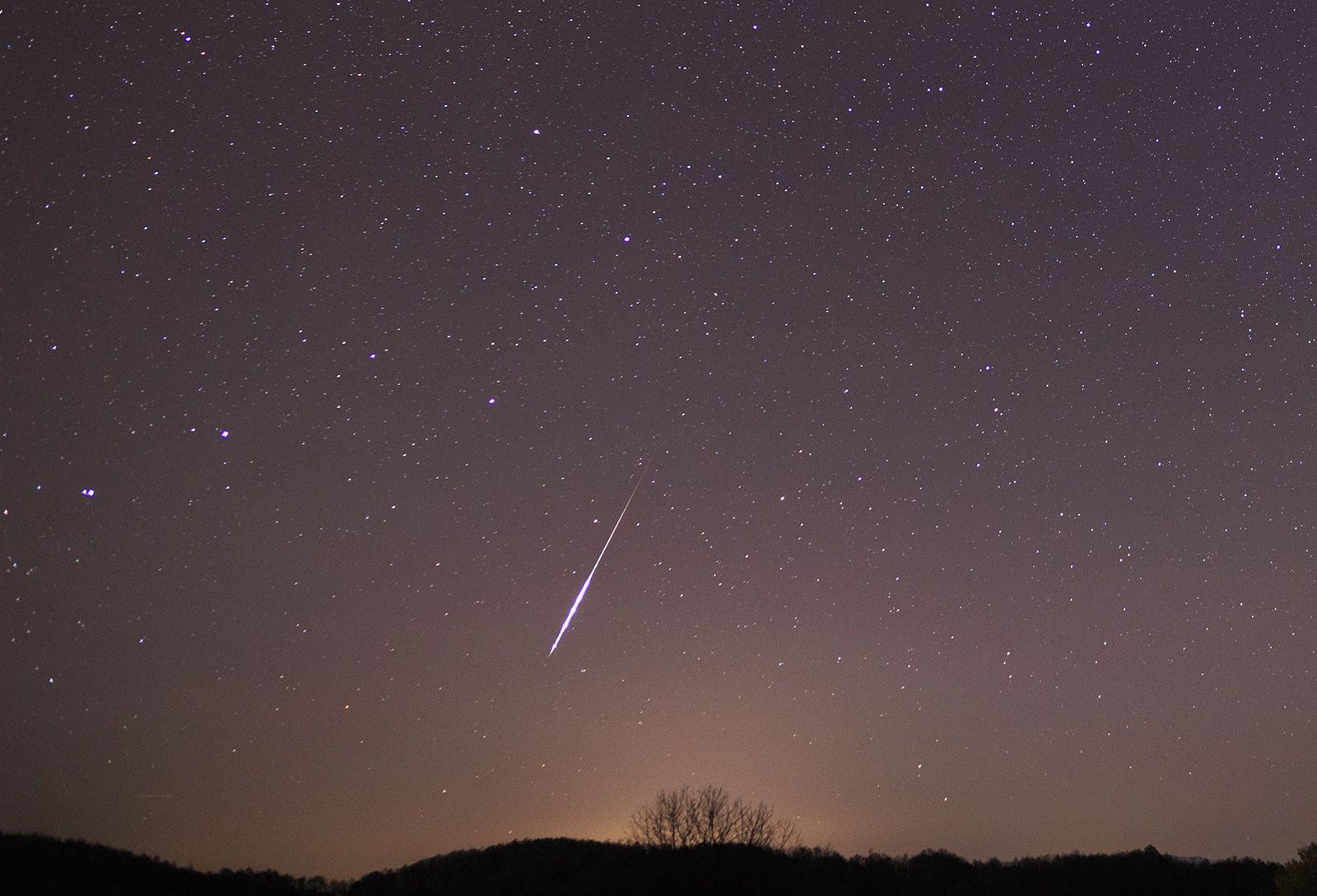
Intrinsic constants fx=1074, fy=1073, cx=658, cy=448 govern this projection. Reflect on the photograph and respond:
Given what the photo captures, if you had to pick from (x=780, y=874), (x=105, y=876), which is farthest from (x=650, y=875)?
(x=105, y=876)

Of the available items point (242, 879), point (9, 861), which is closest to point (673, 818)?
point (242, 879)

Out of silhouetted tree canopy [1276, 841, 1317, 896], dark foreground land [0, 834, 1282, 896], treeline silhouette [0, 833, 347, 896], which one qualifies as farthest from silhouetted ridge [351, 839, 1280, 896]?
silhouetted tree canopy [1276, 841, 1317, 896]

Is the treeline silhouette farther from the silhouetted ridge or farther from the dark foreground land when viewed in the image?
the silhouetted ridge

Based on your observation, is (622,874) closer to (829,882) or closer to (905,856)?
(829,882)

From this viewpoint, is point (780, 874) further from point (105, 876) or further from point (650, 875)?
point (105, 876)

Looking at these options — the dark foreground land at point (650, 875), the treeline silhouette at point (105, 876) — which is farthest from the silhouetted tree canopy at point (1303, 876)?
the treeline silhouette at point (105, 876)

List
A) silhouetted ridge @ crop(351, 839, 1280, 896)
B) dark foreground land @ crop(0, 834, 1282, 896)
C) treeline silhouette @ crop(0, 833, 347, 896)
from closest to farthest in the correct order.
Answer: treeline silhouette @ crop(0, 833, 347, 896)
dark foreground land @ crop(0, 834, 1282, 896)
silhouetted ridge @ crop(351, 839, 1280, 896)

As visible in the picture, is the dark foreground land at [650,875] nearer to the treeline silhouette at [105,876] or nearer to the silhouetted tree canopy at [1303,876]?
A: the treeline silhouette at [105,876]

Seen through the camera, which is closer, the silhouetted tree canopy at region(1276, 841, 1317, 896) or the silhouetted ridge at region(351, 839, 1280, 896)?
the silhouetted tree canopy at region(1276, 841, 1317, 896)
